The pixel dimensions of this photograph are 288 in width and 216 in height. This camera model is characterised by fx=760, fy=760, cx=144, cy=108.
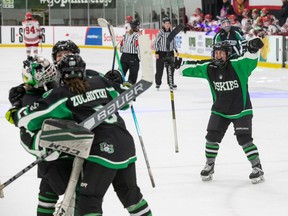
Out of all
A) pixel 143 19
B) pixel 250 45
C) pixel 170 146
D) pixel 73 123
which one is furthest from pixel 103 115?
pixel 143 19

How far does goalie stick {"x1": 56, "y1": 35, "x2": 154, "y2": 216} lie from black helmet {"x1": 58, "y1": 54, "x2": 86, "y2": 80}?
7.9 inches

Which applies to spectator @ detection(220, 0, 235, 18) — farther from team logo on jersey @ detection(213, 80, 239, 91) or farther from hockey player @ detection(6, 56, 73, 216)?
hockey player @ detection(6, 56, 73, 216)

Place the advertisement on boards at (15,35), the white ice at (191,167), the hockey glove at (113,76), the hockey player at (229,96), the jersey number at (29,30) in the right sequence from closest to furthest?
1. the hockey glove at (113,76)
2. the white ice at (191,167)
3. the hockey player at (229,96)
4. the jersey number at (29,30)
5. the advertisement on boards at (15,35)

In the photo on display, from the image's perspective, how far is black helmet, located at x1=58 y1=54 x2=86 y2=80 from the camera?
11.2 feet

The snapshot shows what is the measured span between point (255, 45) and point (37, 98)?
7.18 feet

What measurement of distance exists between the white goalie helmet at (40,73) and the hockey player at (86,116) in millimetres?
130

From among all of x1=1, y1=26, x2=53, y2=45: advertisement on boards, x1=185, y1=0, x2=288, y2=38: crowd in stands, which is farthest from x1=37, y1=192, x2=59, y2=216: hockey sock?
x1=1, y1=26, x2=53, y2=45: advertisement on boards

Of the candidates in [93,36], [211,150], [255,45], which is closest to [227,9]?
[93,36]

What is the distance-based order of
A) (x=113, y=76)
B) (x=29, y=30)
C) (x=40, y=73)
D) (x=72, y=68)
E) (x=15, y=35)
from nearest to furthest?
1. (x=72, y=68)
2. (x=40, y=73)
3. (x=113, y=76)
4. (x=29, y=30)
5. (x=15, y=35)

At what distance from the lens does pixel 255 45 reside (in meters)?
5.39

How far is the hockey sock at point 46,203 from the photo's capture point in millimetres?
3939

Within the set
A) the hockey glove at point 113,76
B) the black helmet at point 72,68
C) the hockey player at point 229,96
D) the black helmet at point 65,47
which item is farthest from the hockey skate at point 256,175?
the black helmet at point 72,68

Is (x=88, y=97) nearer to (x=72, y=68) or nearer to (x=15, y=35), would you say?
(x=72, y=68)

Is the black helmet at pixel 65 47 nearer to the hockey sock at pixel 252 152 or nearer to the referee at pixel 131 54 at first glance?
the hockey sock at pixel 252 152
